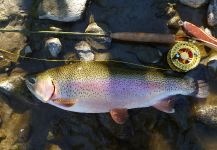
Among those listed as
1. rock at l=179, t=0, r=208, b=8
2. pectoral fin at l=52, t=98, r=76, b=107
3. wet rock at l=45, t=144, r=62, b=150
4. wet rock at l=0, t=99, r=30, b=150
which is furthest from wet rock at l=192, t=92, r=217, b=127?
wet rock at l=0, t=99, r=30, b=150

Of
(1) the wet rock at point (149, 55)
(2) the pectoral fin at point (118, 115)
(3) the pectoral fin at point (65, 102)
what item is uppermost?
(1) the wet rock at point (149, 55)

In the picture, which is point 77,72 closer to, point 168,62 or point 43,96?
point 43,96

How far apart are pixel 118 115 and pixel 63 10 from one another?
40.9 inches

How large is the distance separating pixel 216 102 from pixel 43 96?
4.90ft

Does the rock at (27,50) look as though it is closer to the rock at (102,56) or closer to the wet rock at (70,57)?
the wet rock at (70,57)

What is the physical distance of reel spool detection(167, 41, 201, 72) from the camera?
3.50 meters

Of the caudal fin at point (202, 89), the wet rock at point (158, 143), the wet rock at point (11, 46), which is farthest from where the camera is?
the wet rock at point (11, 46)

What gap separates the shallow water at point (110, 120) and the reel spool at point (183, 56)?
13 cm

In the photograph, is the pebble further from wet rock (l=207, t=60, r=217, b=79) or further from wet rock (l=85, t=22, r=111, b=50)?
wet rock (l=207, t=60, r=217, b=79)

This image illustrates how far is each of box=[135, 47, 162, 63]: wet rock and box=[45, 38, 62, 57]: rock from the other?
2.33 ft

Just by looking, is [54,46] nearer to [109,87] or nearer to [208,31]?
[109,87]

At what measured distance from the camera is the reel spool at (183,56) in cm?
350

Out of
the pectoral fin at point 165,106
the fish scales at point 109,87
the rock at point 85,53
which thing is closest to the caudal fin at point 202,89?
the fish scales at point 109,87

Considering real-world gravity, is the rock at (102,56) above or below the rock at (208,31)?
below
